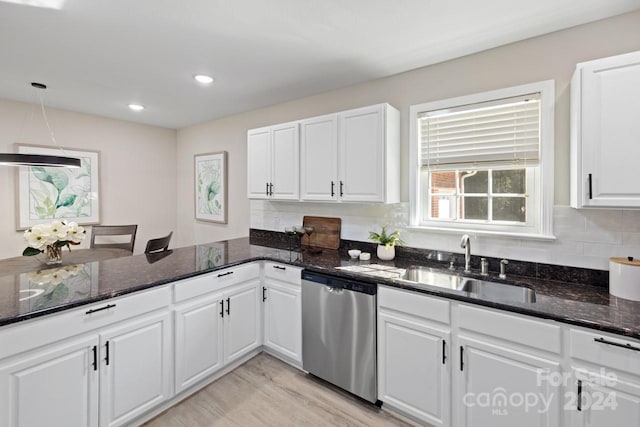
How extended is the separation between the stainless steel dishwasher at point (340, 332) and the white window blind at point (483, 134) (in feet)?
4.05

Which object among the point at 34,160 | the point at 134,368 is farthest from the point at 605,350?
the point at 34,160

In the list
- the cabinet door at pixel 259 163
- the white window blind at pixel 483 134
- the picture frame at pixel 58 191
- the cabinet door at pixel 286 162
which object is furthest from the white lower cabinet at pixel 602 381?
the picture frame at pixel 58 191

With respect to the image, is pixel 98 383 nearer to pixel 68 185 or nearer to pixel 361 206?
pixel 361 206

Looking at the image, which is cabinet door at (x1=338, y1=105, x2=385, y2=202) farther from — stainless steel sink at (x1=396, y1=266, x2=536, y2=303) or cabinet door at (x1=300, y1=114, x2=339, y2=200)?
stainless steel sink at (x1=396, y1=266, x2=536, y2=303)

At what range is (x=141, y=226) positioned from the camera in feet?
14.7

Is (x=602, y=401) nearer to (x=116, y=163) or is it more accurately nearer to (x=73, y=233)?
(x=73, y=233)

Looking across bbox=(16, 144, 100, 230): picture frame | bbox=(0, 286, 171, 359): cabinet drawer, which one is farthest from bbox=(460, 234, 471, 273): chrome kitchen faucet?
bbox=(16, 144, 100, 230): picture frame

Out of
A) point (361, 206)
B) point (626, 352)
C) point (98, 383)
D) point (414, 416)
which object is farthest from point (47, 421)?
point (626, 352)

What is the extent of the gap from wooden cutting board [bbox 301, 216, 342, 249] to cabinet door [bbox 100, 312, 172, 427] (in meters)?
1.51

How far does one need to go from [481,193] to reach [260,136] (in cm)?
213

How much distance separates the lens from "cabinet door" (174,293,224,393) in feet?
6.77

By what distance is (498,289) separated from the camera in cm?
202

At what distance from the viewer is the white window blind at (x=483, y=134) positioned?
2084mm

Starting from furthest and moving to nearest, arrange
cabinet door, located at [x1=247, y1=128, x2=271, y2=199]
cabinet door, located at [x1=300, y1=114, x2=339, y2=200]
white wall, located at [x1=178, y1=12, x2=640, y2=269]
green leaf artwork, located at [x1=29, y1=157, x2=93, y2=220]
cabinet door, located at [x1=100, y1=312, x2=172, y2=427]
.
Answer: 1. green leaf artwork, located at [x1=29, y1=157, x2=93, y2=220]
2. cabinet door, located at [x1=247, y1=128, x2=271, y2=199]
3. cabinet door, located at [x1=300, y1=114, x2=339, y2=200]
4. white wall, located at [x1=178, y1=12, x2=640, y2=269]
5. cabinet door, located at [x1=100, y1=312, x2=172, y2=427]
